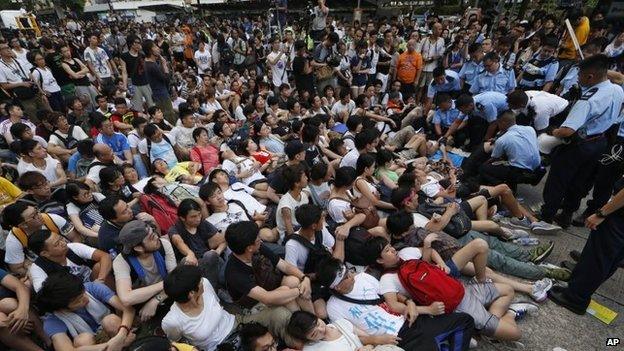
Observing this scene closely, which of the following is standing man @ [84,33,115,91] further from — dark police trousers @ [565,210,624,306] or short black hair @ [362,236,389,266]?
dark police trousers @ [565,210,624,306]

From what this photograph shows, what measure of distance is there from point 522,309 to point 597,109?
222 centimetres

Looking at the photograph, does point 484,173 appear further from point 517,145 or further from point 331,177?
point 331,177

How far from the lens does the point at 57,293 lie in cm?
228

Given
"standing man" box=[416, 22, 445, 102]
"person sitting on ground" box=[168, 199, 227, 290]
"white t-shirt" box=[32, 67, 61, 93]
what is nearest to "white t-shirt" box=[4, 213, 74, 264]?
"person sitting on ground" box=[168, 199, 227, 290]

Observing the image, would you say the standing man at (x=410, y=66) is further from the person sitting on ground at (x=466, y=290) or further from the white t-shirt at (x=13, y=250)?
the white t-shirt at (x=13, y=250)

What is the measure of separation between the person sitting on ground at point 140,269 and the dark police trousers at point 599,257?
Result: 142 inches

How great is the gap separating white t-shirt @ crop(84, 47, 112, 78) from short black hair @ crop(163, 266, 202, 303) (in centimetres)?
732

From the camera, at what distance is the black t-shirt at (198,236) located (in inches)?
129

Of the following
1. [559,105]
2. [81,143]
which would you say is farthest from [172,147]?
[559,105]

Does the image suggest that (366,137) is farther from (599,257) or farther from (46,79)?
(46,79)

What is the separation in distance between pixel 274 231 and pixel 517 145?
10.6 ft

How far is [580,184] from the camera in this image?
13.2 ft

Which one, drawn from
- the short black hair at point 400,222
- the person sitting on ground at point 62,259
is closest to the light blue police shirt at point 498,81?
the short black hair at point 400,222

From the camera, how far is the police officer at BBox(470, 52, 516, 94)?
20.3 ft
